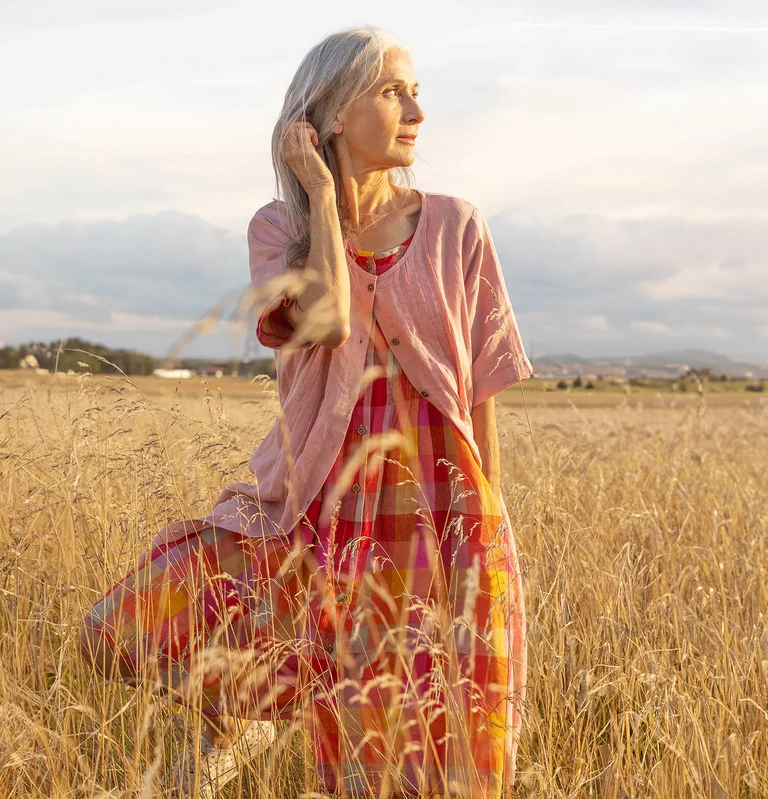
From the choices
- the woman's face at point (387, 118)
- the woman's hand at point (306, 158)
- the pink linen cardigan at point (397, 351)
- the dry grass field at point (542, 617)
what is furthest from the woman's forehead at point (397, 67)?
the dry grass field at point (542, 617)

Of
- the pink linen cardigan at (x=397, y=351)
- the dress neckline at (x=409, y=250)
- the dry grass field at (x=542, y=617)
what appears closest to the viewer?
the dry grass field at (x=542, y=617)

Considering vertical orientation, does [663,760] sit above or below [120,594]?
below

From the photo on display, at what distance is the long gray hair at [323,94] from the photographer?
Answer: 2242mm

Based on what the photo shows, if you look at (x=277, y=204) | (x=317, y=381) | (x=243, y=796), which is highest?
(x=277, y=204)

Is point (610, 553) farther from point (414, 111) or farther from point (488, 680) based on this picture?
point (414, 111)

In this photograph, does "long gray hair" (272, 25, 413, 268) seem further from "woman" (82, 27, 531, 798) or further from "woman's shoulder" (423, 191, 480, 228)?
"woman's shoulder" (423, 191, 480, 228)

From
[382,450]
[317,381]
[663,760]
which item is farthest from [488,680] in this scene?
[317,381]

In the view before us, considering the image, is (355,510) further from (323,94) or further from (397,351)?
(323,94)

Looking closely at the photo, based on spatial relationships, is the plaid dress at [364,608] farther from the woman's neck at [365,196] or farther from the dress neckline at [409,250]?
the woman's neck at [365,196]

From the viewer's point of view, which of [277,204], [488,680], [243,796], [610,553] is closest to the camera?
[488,680]

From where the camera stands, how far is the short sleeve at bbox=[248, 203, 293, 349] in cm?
227

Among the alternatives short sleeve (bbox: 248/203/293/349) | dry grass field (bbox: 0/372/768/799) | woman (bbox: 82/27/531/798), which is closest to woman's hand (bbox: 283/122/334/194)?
woman (bbox: 82/27/531/798)

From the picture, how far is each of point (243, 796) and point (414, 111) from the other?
186 cm

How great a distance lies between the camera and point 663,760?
1966mm
